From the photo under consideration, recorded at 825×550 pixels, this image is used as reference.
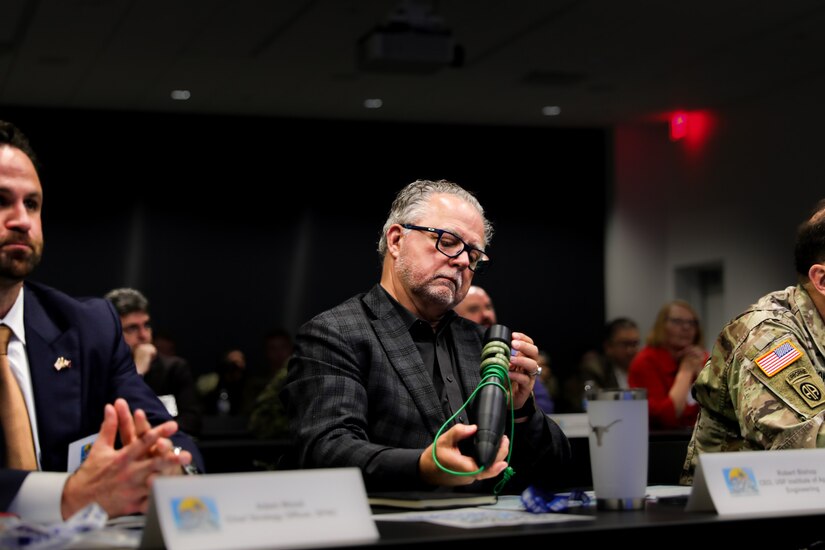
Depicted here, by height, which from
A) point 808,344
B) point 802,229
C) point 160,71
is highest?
point 160,71

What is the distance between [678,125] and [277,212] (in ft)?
13.1

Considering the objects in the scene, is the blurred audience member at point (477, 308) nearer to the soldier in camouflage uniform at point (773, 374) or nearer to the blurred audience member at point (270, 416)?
the blurred audience member at point (270, 416)

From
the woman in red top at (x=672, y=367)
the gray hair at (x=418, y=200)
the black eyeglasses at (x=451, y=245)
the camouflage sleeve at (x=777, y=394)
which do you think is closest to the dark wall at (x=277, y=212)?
the woman in red top at (x=672, y=367)

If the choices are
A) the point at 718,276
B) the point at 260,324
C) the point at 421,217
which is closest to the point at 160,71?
the point at 260,324

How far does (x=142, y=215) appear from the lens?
10.5 metres

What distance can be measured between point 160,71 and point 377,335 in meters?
7.06

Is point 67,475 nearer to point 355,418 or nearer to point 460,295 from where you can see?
point 355,418

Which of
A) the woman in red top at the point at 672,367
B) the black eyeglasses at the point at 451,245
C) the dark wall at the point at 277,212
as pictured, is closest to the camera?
the black eyeglasses at the point at 451,245

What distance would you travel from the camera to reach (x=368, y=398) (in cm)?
224

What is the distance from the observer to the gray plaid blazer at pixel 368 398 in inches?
82.6

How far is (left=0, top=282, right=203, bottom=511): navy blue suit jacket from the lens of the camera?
190 centimetres

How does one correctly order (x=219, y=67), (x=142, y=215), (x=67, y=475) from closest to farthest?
1. (x=67, y=475)
2. (x=219, y=67)
3. (x=142, y=215)

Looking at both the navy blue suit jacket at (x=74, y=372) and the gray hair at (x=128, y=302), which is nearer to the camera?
the navy blue suit jacket at (x=74, y=372)

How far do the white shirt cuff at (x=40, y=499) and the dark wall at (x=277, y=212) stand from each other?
8.61 meters
